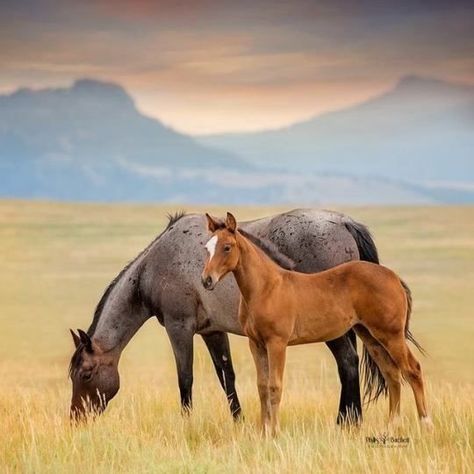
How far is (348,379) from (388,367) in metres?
0.85

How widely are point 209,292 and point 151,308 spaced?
2.32 ft

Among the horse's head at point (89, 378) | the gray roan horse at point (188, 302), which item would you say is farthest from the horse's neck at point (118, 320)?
the horse's head at point (89, 378)

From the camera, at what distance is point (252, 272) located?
26.2 feet

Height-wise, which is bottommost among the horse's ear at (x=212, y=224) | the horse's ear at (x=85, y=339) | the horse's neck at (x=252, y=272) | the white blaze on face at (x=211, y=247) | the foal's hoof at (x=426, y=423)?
the foal's hoof at (x=426, y=423)

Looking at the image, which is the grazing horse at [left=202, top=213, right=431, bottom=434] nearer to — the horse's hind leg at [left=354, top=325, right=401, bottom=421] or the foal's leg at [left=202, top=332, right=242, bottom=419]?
the horse's hind leg at [left=354, top=325, right=401, bottom=421]

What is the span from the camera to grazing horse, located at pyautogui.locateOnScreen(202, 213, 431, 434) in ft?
26.2

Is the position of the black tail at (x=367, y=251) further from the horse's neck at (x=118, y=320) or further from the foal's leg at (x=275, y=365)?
the horse's neck at (x=118, y=320)

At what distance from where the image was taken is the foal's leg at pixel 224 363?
1025 cm

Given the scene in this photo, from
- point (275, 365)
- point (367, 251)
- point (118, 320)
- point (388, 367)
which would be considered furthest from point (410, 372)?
point (118, 320)

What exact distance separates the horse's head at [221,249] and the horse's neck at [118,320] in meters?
2.56

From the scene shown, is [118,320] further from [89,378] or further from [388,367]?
[388,367]

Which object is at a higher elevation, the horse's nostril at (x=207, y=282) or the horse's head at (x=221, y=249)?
the horse's head at (x=221, y=249)

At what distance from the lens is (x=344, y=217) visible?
9.91 metres

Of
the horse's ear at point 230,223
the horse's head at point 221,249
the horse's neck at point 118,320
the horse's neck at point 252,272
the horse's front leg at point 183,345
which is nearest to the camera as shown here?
the horse's head at point 221,249
